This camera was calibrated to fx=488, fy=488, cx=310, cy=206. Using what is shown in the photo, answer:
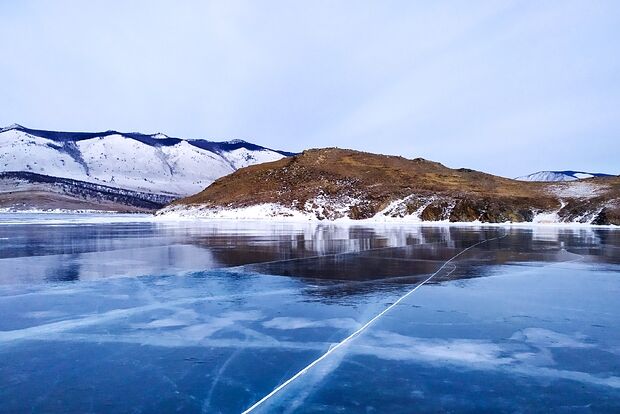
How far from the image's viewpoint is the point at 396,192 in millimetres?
62781

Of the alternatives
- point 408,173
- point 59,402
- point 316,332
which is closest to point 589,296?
point 316,332

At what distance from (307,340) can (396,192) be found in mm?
57888

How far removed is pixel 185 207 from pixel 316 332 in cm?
7211

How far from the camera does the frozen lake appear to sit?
171 inches

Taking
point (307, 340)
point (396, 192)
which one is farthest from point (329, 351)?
point (396, 192)

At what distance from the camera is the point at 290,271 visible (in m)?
12.3

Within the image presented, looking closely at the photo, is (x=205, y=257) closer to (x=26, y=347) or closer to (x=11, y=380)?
(x=26, y=347)

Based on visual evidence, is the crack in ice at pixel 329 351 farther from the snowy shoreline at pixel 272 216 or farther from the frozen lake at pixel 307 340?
the snowy shoreline at pixel 272 216

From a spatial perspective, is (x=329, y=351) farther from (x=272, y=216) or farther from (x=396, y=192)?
(x=396, y=192)

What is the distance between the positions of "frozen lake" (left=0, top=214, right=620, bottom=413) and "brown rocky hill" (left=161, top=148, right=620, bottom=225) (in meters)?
42.8

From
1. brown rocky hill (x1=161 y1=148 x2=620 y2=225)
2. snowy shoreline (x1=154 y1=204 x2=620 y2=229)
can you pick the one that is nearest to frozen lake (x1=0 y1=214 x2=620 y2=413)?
snowy shoreline (x1=154 y1=204 x2=620 y2=229)

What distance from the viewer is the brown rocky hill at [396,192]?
5319 centimetres

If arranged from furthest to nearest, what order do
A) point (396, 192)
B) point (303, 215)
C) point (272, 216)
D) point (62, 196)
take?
point (62, 196) → point (396, 192) → point (272, 216) → point (303, 215)

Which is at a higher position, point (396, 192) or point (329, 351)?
point (396, 192)
